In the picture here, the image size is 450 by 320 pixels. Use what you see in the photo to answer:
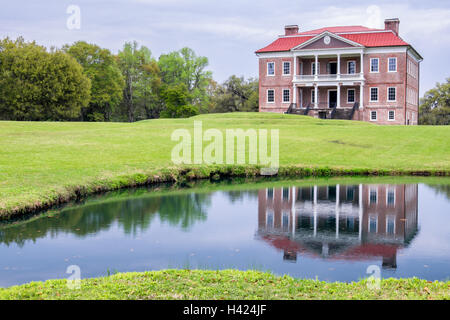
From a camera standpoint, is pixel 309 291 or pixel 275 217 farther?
pixel 275 217

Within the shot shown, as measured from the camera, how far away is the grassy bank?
679cm

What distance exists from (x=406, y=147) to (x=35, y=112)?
4100 centimetres

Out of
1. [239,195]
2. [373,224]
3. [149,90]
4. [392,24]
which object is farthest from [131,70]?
[373,224]

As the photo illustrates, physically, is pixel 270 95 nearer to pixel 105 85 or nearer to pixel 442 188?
pixel 105 85

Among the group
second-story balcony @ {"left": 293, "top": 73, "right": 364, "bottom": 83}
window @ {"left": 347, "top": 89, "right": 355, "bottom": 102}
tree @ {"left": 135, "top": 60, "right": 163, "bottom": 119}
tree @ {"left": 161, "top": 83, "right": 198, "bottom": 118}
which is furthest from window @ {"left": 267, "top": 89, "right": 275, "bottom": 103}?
tree @ {"left": 135, "top": 60, "right": 163, "bottom": 119}

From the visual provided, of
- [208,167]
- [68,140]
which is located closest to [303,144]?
[208,167]

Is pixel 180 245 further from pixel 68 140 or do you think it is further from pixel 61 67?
pixel 61 67

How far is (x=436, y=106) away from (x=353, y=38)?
2509 cm

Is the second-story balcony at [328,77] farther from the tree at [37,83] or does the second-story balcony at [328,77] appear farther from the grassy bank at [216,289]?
the grassy bank at [216,289]

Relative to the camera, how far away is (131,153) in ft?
79.8

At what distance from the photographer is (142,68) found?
76.1m

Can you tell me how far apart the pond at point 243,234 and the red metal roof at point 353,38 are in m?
37.5

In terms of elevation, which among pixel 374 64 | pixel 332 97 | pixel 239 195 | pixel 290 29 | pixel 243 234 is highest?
pixel 290 29

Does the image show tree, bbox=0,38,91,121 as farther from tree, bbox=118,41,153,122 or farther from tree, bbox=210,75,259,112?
tree, bbox=210,75,259,112
